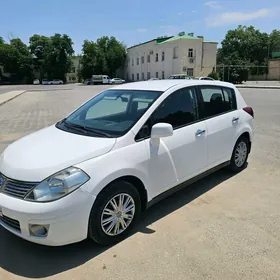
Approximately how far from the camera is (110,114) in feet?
12.7

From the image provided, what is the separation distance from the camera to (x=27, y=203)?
2.49 metres

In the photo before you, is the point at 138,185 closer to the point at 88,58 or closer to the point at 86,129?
the point at 86,129

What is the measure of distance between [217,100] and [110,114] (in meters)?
1.72

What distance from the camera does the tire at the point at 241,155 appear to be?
15.5 ft

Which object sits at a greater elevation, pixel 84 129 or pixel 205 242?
pixel 84 129

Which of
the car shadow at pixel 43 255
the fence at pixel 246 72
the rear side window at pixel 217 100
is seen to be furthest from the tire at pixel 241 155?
the fence at pixel 246 72

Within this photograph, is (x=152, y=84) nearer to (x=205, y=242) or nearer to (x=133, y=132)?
(x=133, y=132)

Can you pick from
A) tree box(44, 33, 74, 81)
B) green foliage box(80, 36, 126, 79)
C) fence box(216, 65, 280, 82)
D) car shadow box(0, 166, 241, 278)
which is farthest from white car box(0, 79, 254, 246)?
tree box(44, 33, 74, 81)

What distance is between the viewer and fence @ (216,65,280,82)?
A: 49.3m

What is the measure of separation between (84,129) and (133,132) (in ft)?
2.19

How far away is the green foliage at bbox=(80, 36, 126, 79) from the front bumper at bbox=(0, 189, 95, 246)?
236 ft

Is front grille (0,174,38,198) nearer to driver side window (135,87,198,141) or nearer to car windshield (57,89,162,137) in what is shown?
car windshield (57,89,162,137)

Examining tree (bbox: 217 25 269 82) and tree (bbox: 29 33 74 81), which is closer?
tree (bbox: 29 33 74 81)

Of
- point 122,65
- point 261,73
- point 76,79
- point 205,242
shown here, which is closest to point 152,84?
point 205,242
